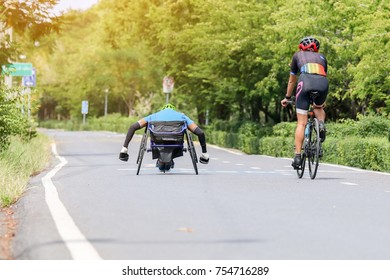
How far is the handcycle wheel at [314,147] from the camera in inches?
561

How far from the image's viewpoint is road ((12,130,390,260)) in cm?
695

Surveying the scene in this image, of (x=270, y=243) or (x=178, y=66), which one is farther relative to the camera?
(x=178, y=66)

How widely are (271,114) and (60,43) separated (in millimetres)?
71011

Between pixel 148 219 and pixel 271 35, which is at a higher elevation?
pixel 271 35

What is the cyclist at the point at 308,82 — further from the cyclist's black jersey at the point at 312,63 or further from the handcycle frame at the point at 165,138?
the handcycle frame at the point at 165,138

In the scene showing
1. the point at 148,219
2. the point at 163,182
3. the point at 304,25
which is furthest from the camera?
the point at 304,25

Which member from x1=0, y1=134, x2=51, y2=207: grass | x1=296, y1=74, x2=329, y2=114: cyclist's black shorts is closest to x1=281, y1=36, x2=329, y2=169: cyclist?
x1=296, y1=74, x2=329, y2=114: cyclist's black shorts

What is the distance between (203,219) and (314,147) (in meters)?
5.97

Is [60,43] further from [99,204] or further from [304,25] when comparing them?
[99,204]

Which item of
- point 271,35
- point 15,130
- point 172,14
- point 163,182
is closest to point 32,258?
point 163,182

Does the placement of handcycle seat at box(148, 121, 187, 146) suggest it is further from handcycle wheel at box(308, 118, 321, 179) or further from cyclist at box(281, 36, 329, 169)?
handcycle wheel at box(308, 118, 321, 179)

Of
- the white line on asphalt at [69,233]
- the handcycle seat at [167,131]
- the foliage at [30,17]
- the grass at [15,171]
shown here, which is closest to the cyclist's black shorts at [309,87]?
the handcycle seat at [167,131]

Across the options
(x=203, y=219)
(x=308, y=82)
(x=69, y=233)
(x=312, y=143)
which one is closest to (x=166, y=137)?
(x=312, y=143)
